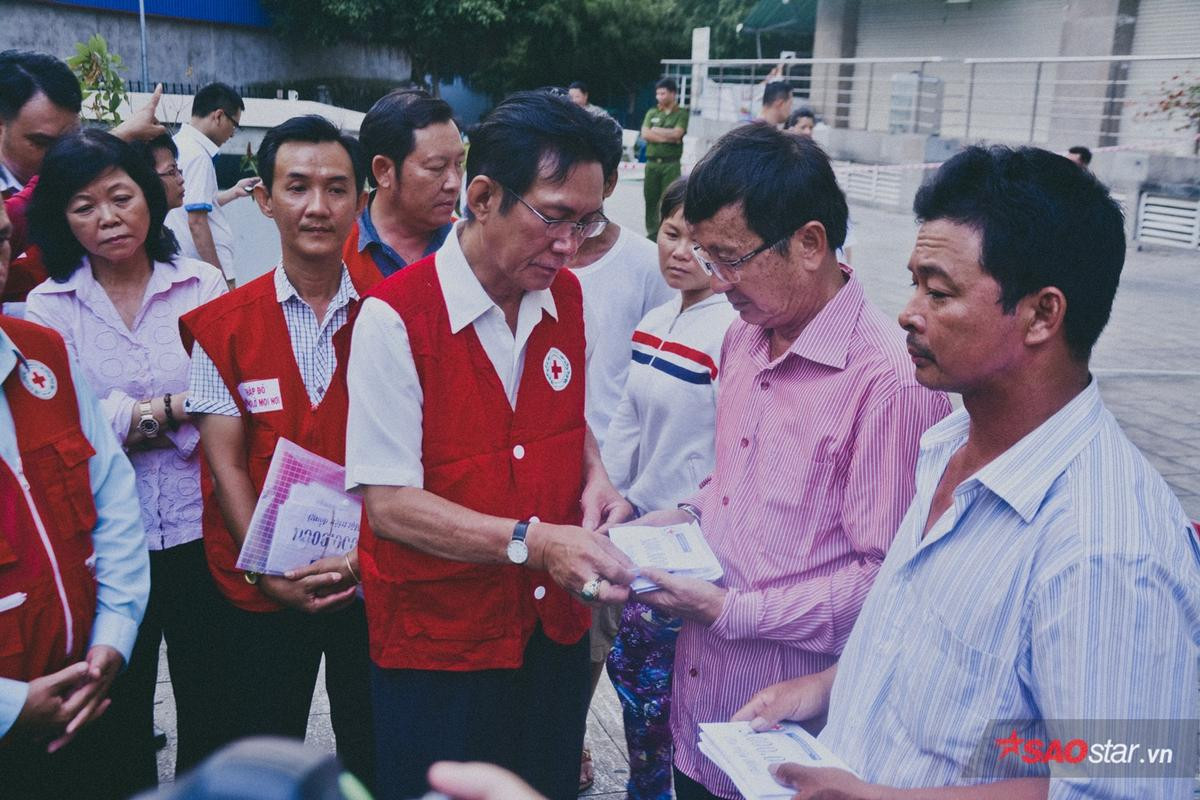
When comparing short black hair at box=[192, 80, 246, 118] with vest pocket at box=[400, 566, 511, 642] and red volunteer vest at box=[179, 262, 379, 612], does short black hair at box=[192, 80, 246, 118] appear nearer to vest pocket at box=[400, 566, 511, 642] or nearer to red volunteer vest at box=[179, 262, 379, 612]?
red volunteer vest at box=[179, 262, 379, 612]

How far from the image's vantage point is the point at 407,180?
11.4 ft

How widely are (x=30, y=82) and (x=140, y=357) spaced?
4.68ft

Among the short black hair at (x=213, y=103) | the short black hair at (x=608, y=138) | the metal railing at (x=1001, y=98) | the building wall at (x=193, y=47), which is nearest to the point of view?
the short black hair at (x=608, y=138)

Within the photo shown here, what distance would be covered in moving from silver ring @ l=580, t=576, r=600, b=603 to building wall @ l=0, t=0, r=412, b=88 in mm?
17202

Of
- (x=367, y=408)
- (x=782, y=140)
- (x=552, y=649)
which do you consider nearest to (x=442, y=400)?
(x=367, y=408)

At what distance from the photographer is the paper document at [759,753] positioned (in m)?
1.57

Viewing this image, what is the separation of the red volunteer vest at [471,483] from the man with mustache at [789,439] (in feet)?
1.07

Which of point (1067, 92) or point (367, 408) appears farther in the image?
point (1067, 92)

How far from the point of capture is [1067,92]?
16.8 metres

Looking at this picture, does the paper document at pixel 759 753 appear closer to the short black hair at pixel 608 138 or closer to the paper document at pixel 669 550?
the paper document at pixel 669 550

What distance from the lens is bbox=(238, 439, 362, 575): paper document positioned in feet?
7.73

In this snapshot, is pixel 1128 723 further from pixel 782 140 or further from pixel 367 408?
pixel 367 408

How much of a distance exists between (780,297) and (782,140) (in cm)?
34

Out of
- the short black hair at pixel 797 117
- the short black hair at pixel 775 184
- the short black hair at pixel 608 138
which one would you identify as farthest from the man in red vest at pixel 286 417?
the short black hair at pixel 797 117
